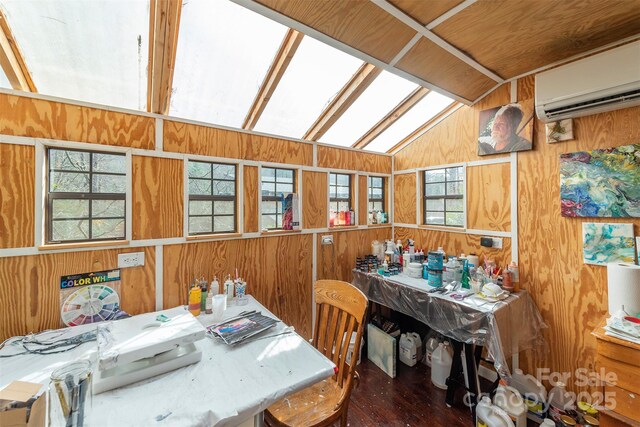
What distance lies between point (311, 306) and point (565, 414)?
2.16 meters

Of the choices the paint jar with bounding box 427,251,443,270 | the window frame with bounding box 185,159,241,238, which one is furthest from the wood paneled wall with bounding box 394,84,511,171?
the window frame with bounding box 185,159,241,238

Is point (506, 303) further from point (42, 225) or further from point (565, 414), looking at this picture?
point (42, 225)

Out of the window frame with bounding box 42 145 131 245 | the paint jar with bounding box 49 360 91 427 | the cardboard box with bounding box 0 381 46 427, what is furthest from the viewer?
the window frame with bounding box 42 145 131 245

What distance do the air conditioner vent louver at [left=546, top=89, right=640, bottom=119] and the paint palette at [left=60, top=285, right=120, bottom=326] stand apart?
3.53 meters

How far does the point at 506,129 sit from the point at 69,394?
3.23 metres

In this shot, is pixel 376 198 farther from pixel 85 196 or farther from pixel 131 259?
pixel 85 196

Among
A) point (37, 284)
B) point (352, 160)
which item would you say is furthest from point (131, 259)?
point (352, 160)

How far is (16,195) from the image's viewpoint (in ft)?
→ 4.90

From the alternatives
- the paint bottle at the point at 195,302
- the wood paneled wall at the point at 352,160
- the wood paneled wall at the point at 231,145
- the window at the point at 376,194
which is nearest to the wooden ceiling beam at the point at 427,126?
the wood paneled wall at the point at 352,160

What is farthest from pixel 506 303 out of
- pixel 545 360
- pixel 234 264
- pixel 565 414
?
pixel 234 264

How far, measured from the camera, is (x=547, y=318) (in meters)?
2.04

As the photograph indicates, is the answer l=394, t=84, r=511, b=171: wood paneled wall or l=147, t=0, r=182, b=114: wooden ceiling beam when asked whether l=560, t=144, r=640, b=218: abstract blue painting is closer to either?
l=394, t=84, r=511, b=171: wood paneled wall

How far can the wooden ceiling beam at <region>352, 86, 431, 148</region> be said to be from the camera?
2.37m

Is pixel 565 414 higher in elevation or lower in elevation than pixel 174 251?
lower
